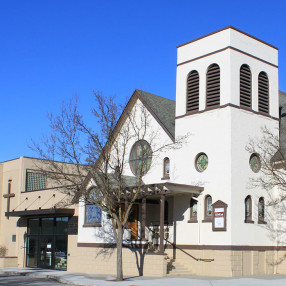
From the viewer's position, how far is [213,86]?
1019 inches

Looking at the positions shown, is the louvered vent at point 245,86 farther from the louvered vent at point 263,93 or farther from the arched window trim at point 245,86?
the louvered vent at point 263,93

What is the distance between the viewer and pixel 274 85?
1088 inches

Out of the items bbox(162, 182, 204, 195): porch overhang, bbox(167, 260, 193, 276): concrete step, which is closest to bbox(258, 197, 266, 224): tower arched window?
bbox(162, 182, 204, 195): porch overhang

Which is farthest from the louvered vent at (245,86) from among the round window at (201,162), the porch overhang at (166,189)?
the porch overhang at (166,189)

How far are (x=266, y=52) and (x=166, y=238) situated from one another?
446 inches

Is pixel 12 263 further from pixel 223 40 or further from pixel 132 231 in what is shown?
pixel 223 40

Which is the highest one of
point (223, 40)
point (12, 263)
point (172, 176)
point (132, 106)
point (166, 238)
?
point (223, 40)

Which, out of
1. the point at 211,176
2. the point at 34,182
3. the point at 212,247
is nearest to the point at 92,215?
the point at 211,176

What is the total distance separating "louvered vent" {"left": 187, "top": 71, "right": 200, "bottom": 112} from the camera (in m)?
26.7

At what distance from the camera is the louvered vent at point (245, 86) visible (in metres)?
25.8

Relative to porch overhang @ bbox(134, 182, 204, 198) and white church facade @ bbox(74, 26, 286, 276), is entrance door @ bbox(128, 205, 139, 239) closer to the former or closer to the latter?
white church facade @ bbox(74, 26, 286, 276)

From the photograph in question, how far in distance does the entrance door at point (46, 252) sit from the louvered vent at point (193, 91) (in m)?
13.5

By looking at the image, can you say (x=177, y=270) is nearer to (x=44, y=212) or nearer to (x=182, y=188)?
(x=182, y=188)

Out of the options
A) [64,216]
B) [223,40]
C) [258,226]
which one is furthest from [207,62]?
[64,216]
